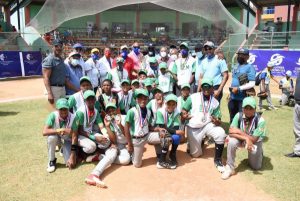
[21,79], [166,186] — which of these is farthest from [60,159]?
[21,79]

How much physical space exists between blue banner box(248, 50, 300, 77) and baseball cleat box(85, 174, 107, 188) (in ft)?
45.2

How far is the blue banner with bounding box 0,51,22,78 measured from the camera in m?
18.0

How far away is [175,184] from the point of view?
190 inches

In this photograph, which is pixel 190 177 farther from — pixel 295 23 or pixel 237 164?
pixel 295 23

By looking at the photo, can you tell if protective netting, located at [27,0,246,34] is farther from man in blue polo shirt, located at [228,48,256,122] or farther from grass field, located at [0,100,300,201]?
grass field, located at [0,100,300,201]

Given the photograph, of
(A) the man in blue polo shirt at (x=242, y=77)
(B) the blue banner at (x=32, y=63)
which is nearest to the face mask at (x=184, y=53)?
(A) the man in blue polo shirt at (x=242, y=77)

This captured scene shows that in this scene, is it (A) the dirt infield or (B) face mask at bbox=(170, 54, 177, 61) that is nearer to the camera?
(A) the dirt infield

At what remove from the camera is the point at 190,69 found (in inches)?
299

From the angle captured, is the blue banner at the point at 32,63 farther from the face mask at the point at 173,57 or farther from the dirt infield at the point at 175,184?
the dirt infield at the point at 175,184

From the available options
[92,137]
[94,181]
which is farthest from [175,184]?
[92,137]

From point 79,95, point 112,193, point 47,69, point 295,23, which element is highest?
point 295,23

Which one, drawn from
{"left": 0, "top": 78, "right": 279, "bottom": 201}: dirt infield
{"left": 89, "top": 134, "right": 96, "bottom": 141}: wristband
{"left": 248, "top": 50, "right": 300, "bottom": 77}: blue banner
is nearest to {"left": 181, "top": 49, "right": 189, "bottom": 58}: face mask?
{"left": 0, "top": 78, "right": 279, "bottom": 201}: dirt infield

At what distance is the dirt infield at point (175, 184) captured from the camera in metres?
4.46

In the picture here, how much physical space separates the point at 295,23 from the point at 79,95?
2640cm
